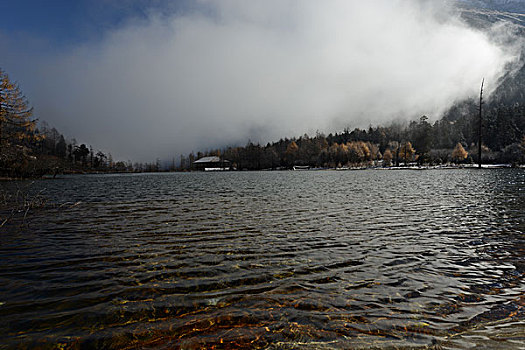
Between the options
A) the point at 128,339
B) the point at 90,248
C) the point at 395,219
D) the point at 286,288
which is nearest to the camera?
the point at 128,339

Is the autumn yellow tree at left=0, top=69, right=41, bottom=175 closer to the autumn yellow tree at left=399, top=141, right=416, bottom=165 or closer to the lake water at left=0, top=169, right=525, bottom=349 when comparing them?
the lake water at left=0, top=169, right=525, bottom=349

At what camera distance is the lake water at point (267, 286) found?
4.82 meters

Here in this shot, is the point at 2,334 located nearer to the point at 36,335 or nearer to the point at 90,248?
the point at 36,335

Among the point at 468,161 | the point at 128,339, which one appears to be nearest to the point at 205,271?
the point at 128,339

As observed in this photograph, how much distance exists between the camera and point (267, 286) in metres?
6.84

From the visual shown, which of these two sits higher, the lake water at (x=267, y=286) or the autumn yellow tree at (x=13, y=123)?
the autumn yellow tree at (x=13, y=123)

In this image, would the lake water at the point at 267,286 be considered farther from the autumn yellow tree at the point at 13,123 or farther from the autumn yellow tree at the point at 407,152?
the autumn yellow tree at the point at 407,152

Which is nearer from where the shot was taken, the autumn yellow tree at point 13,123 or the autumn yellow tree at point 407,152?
the autumn yellow tree at point 13,123

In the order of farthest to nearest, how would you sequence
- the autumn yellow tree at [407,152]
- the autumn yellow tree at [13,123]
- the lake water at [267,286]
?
the autumn yellow tree at [407,152] < the autumn yellow tree at [13,123] < the lake water at [267,286]

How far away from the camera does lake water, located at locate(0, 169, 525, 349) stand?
4824mm

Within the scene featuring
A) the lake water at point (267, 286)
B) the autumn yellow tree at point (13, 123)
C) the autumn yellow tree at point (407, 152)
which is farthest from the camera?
the autumn yellow tree at point (407, 152)

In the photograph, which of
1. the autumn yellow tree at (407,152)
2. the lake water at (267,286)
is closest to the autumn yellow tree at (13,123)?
the lake water at (267,286)

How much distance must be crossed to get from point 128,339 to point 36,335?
1.75 m

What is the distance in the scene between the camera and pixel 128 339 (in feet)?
15.6
